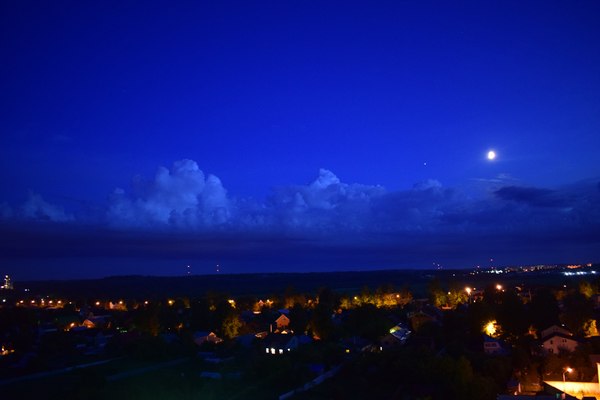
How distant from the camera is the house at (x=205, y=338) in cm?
3444

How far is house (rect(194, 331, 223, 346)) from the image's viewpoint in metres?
34.4

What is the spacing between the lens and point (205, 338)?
115ft

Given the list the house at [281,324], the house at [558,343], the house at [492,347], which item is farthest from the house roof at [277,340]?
the house at [558,343]

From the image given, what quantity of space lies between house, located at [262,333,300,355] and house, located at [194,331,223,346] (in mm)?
4723

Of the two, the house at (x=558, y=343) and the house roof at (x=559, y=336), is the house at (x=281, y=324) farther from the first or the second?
the house at (x=558, y=343)

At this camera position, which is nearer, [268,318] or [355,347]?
[355,347]

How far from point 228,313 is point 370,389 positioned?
56.8ft

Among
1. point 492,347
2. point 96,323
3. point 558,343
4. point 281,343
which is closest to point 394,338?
point 492,347

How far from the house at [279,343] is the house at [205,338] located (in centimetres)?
472

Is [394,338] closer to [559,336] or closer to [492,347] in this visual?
[492,347]

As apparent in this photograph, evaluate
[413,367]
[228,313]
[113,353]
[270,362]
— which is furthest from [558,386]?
[113,353]

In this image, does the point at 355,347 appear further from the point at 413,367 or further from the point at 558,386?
the point at 558,386

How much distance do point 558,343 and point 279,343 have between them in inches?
630

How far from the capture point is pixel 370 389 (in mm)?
21688
